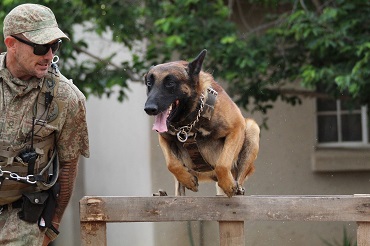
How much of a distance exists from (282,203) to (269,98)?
5056 mm

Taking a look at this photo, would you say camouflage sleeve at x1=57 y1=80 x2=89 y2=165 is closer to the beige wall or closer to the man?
the man

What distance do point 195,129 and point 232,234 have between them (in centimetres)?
76

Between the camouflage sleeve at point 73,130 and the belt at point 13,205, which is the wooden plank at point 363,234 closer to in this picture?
the camouflage sleeve at point 73,130

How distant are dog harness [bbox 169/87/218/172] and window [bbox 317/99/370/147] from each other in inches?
248

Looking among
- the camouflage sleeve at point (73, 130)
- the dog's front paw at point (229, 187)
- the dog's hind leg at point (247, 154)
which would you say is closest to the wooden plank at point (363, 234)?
the dog's front paw at point (229, 187)

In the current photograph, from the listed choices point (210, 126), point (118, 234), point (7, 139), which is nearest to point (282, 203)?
point (210, 126)

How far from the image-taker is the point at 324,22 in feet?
29.1

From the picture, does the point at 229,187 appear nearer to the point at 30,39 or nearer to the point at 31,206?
the point at 31,206

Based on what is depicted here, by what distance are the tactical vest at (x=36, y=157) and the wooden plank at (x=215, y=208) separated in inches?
19.5

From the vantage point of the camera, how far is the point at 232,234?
5.09 meters

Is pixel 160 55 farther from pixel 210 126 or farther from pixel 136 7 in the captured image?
pixel 210 126

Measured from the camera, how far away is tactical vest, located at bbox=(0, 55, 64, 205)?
462 centimetres

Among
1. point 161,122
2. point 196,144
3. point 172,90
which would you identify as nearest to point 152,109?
point 161,122

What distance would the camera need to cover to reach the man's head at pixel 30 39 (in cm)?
455
